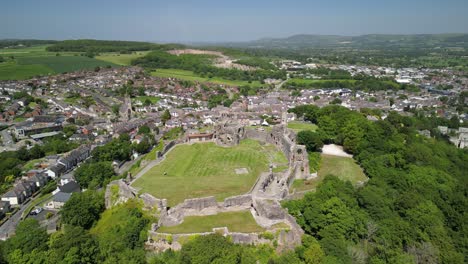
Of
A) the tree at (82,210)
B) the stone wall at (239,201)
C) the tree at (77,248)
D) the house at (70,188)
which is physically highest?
the stone wall at (239,201)

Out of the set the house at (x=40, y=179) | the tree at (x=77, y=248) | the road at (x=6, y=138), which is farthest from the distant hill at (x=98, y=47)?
the tree at (x=77, y=248)

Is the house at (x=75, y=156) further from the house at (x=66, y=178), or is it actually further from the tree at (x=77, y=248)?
the tree at (x=77, y=248)

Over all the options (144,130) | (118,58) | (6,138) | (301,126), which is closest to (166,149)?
(144,130)

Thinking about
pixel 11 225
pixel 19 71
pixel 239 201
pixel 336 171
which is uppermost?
pixel 19 71

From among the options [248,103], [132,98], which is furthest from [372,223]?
[132,98]

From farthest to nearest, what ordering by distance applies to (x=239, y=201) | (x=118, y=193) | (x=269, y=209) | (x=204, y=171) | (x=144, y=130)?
(x=144, y=130) < (x=204, y=171) < (x=118, y=193) < (x=239, y=201) < (x=269, y=209)

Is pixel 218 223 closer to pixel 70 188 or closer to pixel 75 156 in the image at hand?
pixel 70 188

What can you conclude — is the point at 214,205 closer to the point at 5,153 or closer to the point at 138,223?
the point at 138,223
